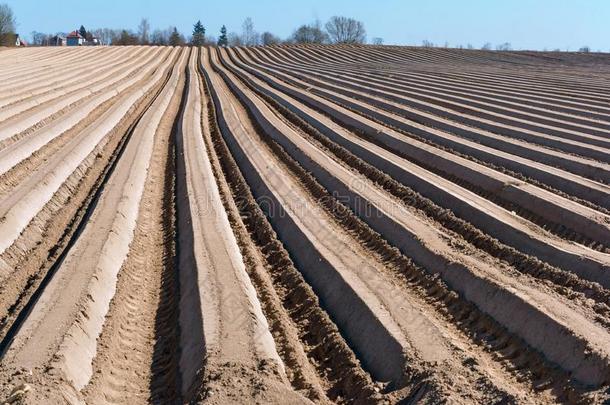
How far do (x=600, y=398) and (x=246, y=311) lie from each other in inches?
108

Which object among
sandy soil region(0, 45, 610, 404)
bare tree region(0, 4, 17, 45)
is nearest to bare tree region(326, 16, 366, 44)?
bare tree region(0, 4, 17, 45)

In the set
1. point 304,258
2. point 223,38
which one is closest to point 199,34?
point 223,38

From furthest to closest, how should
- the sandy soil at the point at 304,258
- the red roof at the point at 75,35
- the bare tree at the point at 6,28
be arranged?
the red roof at the point at 75,35 → the bare tree at the point at 6,28 → the sandy soil at the point at 304,258

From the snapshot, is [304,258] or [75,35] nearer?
[304,258]

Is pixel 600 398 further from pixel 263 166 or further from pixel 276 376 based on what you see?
pixel 263 166

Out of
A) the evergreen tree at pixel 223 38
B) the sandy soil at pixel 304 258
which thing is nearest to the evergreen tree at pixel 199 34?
the evergreen tree at pixel 223 38

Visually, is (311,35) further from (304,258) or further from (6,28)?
(304,258)

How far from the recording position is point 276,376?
4.60 metres

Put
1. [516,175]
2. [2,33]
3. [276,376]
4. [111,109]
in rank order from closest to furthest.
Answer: [276,376] < [516,175] < [111,109] < [2,33]

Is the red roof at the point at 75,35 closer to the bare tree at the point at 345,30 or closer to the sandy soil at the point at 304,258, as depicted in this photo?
the bare tree at the point at 345,30

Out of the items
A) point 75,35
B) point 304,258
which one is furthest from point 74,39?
point 304,258

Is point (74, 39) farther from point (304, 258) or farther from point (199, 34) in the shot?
→ point (304, 258)

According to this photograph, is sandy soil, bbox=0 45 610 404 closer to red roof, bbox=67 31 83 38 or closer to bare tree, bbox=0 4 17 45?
bare tree, bbox=0 4 17 45

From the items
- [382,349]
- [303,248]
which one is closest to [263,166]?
[303,248]
